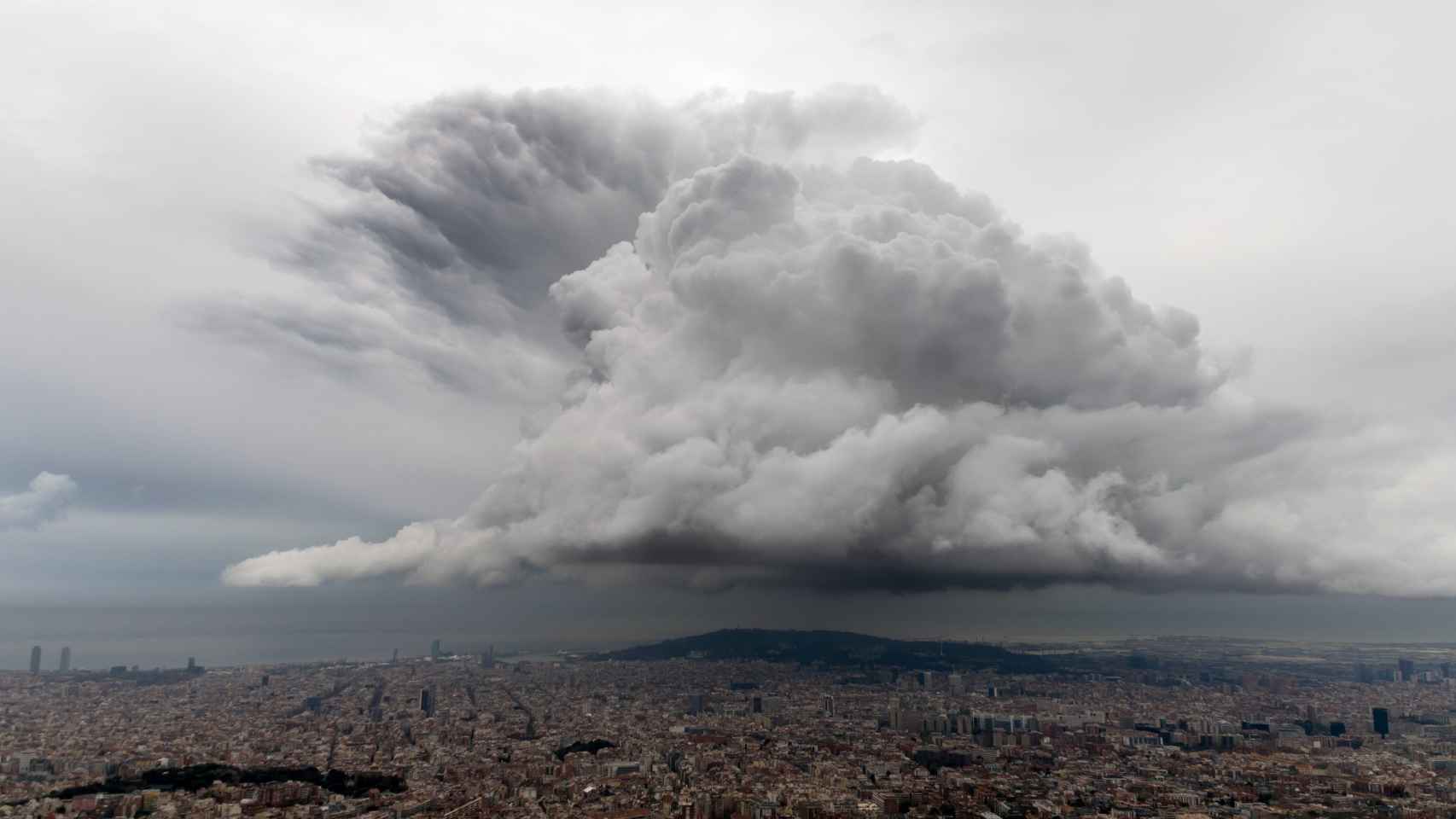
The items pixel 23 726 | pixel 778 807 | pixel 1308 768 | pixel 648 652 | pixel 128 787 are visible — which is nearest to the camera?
pixel 778 807

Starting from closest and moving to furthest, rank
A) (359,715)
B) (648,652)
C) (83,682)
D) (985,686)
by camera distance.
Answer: (359,715), (83,682), (985,686), (648,652)

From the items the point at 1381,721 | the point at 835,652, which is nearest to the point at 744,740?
the point at 1381,721

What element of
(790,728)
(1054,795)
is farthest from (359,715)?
(1054,795)

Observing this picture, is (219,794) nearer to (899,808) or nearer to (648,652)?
(899,808)

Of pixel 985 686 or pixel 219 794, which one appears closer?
pixel 219 794

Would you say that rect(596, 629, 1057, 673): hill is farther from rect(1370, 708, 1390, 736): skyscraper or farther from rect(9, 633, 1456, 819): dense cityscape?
rect(1370, 708, 1390, 736): skyscraper
